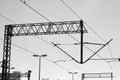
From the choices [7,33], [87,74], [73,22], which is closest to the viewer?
[73,22]

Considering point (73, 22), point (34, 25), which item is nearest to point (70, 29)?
point (73, 22)

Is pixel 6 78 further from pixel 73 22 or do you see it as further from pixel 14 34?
pixel 73 22

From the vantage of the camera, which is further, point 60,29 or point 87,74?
point 87,74

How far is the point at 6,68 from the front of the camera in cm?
3803

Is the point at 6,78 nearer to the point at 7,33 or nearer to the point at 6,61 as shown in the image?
the point at 6,61

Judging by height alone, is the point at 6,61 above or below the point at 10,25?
below

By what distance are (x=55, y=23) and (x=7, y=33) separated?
4986 mm

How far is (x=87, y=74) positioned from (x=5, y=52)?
44.9 meters

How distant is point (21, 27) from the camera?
38312 mm

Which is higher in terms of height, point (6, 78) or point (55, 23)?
point (55, 23)

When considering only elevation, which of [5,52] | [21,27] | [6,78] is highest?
[21,27]

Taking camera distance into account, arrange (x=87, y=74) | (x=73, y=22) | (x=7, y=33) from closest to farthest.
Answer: (x=73, y=22), (x=7, y=33), (x=87, y=74)

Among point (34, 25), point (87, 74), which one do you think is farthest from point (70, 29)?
point (87, 74)

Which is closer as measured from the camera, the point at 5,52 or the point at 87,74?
the point at 5,52
